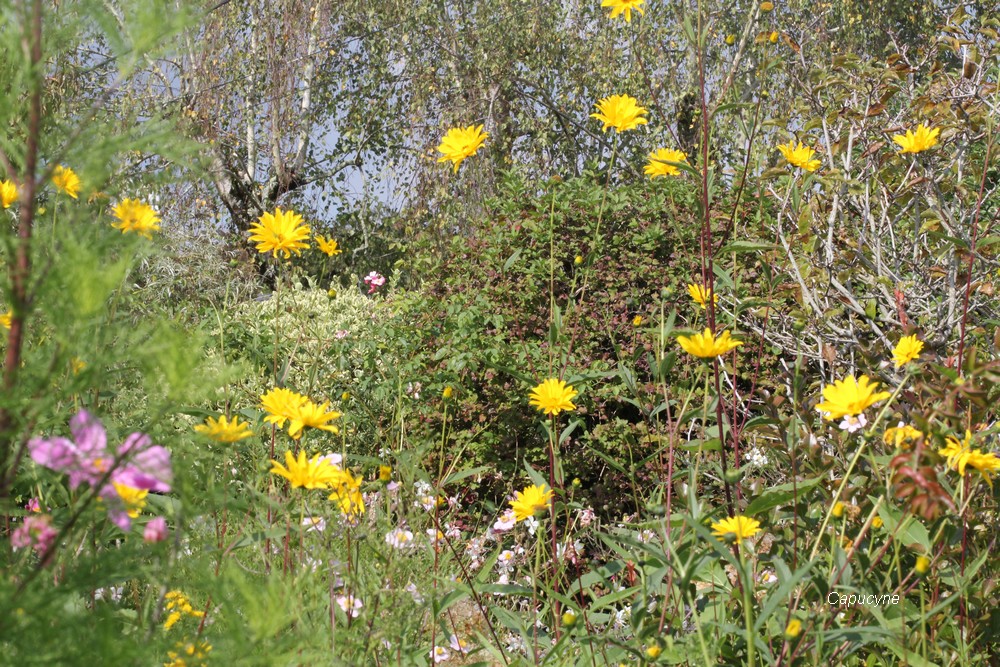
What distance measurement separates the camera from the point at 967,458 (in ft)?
3.90

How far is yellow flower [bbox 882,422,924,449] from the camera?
1.26 metres

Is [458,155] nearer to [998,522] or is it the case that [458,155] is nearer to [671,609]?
[671,609]

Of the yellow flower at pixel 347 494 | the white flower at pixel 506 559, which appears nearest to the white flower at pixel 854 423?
the white flower at pixel 506 559

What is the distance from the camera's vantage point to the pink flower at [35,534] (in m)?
0.72

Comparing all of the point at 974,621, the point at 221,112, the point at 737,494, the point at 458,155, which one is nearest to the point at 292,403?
the point at 458,155

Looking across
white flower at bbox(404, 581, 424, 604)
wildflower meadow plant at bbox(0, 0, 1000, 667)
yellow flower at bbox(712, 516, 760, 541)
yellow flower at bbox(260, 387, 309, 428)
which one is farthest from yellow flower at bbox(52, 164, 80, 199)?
yellow flower at bbox(712, 516, 760, 541)

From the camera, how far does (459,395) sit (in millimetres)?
2941

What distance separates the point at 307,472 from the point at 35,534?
0.46 m

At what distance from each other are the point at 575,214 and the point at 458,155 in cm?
165

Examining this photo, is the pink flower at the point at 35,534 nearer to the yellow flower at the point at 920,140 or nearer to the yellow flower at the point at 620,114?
the yellow flower at the point at 620,114

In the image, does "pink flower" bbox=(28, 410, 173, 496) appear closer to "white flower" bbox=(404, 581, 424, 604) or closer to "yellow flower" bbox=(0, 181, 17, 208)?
"yellow flower" bbox=(0, 181, 17, 208)

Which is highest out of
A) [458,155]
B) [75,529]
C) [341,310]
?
[341,310]

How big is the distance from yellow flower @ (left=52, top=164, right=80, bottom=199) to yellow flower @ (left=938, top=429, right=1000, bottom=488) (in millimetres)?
1070

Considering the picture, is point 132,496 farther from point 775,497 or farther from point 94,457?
point 775,497
